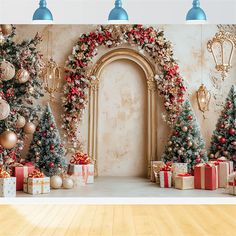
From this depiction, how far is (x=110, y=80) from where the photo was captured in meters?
10.2

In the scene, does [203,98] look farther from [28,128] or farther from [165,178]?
[28,128]

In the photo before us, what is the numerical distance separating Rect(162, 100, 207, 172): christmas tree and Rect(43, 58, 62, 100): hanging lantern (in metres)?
2.70

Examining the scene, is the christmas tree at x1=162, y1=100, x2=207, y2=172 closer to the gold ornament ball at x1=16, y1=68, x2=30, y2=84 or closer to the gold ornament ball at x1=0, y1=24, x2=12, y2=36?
the gold ornament ball at x1=16, y1=68, x2=30, y2=84

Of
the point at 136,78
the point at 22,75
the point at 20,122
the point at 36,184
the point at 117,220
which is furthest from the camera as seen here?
the point at 136,78

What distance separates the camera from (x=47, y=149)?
8.97 m

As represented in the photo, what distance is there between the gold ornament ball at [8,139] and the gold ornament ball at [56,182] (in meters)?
0.93

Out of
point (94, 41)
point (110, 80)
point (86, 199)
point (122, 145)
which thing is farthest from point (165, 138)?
point (86, 199)

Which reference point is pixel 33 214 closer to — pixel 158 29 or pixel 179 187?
pixel 179 187

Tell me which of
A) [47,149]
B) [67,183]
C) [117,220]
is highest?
[47,149]

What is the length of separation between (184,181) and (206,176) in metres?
0.40

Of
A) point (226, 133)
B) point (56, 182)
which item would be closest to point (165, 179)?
point (226, 133)

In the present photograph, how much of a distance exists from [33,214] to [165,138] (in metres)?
4.60

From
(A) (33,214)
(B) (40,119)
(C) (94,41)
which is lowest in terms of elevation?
(A) (33,214)

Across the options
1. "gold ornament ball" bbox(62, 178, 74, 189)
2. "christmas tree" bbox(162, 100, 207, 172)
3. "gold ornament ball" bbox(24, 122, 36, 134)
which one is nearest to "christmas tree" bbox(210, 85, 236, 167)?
"christmas tree" bbox(162, 100, 207, 172)
